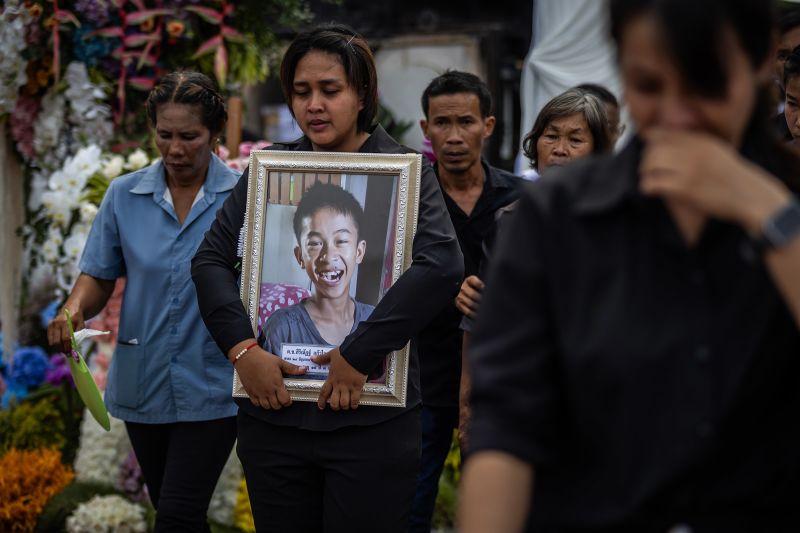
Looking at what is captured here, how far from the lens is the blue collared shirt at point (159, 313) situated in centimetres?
410

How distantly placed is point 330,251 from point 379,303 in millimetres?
229

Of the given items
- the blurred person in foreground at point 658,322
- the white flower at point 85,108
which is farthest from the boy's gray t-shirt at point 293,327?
the white flower at point 85,108

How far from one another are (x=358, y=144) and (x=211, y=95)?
944 mm

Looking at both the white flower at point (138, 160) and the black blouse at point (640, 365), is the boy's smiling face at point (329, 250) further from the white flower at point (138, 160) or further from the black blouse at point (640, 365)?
the white flower at point (138, 160)

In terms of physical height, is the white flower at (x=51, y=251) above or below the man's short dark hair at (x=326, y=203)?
below

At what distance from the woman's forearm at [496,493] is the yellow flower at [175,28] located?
5265 millimetres

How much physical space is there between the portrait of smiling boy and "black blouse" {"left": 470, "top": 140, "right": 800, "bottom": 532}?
1.64 m

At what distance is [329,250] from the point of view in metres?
3.41

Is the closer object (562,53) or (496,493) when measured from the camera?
(496,493)

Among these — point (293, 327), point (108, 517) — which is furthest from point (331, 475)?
point (108, 517)

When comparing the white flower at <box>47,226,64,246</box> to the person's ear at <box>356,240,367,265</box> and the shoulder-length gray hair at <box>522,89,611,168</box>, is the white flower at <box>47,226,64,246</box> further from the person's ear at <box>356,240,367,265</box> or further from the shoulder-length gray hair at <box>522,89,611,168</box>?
the person's ear at <box>356,240,367,265</box>

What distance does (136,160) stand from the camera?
5703 mm

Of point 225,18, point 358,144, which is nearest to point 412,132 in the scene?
point 225,18

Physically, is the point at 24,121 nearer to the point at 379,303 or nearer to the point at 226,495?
the point at 226,495
